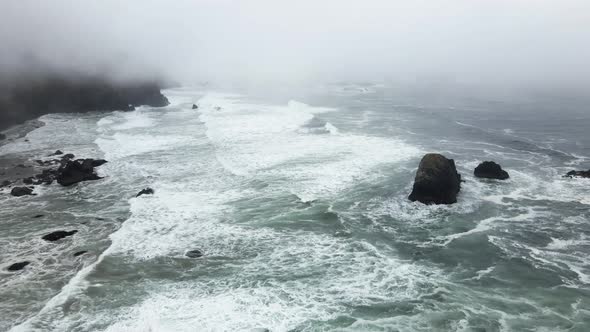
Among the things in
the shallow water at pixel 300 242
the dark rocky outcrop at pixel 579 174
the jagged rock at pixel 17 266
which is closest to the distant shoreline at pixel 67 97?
the shallow water at pixel 300 242

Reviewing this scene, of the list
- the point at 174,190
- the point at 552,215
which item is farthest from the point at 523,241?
the point at 174,190

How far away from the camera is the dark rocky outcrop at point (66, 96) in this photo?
208 ft

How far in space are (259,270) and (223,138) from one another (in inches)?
1235

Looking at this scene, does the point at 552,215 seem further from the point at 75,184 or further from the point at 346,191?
the point at 75,184

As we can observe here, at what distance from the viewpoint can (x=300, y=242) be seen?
77.4 feet

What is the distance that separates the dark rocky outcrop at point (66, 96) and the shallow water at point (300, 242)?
20.3 metres

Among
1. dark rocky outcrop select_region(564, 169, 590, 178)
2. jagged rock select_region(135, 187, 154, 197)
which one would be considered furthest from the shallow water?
dark rocky outcrop select_region(564, 169, 590, 178)

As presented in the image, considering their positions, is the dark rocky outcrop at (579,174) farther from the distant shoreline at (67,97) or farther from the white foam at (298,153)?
the distant shoreline at (67,97)

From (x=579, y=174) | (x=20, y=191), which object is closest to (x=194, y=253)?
(x=20, y=191)

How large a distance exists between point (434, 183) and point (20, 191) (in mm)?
29992

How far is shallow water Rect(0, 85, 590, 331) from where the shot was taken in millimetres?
17016

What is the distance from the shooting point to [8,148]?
4597 centimetres

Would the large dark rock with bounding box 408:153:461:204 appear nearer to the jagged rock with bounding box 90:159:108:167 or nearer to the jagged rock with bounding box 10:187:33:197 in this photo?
the jagged rock with bounding box 90:159:108:167

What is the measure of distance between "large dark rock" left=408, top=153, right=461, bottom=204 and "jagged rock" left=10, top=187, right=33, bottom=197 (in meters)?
28.2
